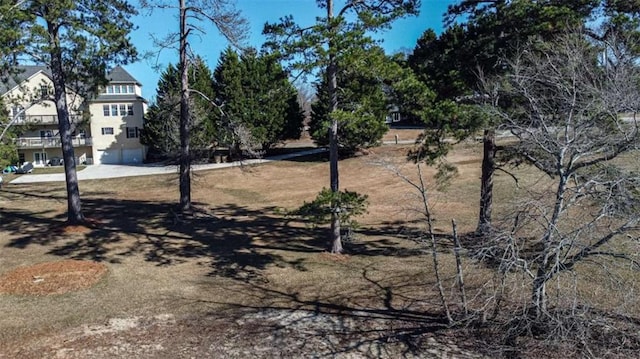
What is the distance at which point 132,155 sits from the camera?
48.0 m

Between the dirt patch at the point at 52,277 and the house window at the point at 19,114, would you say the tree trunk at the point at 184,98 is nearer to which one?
the house window at the point at 19,114

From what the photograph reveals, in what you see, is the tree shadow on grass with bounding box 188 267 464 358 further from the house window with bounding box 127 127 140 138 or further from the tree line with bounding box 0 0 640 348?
the house window with bounding box 127 127 140 138

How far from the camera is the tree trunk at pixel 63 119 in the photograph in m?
16.3

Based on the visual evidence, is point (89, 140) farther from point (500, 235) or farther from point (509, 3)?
point (500, 235)

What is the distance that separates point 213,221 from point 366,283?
34.7ft

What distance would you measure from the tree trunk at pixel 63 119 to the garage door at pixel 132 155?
101 feet

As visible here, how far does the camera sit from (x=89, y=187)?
3130 cm

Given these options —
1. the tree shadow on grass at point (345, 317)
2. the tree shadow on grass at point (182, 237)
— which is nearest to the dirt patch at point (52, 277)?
the tree shadow on grass at point (182, 237)

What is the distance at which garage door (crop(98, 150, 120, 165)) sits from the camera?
47375 mm

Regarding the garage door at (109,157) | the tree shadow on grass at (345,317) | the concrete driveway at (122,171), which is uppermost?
the garage door at (109,157)

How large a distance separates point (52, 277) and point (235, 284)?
5076 mm

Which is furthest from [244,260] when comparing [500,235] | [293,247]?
[500,235]

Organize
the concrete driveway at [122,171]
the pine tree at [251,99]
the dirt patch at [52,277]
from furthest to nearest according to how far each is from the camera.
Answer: the pine tree at [251,99] < the concrete driveway at [122,171] < the dirt patch at [52,277]

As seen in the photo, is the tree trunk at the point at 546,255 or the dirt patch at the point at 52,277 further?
the dirt patch at the point at 52,277
